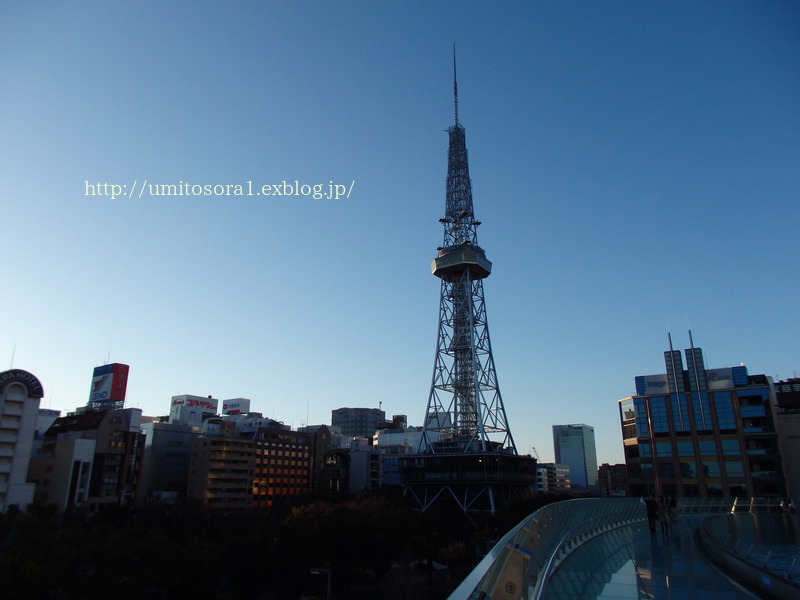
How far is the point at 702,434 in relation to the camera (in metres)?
78.3

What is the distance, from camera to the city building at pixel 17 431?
52719mm

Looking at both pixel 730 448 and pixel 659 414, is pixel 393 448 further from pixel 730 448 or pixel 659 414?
pixel 730 448

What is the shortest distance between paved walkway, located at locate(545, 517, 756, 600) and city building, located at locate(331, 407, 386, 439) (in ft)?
576

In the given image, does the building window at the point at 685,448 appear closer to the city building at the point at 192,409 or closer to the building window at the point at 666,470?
the building window at the point at 666,470

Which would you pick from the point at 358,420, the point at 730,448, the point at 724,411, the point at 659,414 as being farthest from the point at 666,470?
the point at 358,420

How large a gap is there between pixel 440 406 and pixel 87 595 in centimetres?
6541

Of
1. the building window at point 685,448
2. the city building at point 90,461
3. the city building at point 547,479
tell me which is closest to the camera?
the city building at point 90,461

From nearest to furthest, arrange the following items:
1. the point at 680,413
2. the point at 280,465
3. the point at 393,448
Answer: the point at 680,413 < the point at 280,465 < the point at 393,448

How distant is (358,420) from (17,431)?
137234 mm


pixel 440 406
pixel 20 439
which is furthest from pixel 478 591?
pixel 440 406

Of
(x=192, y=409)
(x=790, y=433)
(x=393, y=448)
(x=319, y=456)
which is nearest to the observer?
(x=790, y=433)

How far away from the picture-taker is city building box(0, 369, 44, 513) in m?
Result: 52.7

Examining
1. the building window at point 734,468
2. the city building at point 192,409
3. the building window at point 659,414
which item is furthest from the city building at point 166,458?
the building window at point 734,468

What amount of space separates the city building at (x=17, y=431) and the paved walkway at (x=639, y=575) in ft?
187
